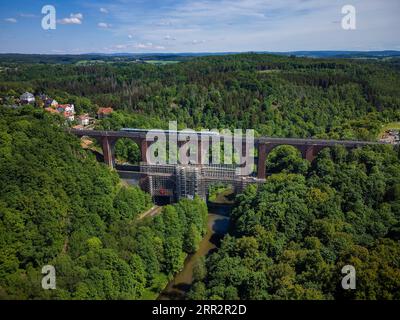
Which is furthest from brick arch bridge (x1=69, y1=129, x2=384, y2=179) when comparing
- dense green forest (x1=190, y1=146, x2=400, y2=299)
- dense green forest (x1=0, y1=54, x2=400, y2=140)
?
dense green forest (x1=0, y1=54, x2=400, y2=140)

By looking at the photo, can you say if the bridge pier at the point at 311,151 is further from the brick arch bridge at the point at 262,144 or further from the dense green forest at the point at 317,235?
the dense green forest at the point at 317,235

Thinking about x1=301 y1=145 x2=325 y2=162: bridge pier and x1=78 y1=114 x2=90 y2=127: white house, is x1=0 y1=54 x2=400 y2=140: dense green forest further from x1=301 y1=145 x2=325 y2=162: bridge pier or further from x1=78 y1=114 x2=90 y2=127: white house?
x1=301 y1=145 x2=325 y2=162: bridge pier

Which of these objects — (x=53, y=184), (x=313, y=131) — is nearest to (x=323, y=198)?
(x=53, y=184)

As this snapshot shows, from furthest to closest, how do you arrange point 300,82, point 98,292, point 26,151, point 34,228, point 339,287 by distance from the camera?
point 300,82, point 26,151, point 34,228, point 98,292, point 339,287

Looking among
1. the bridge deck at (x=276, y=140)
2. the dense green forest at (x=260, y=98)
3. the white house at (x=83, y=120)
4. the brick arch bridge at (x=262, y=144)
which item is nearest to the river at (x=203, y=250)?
the brick arch bridge at (x=262, y=144)
